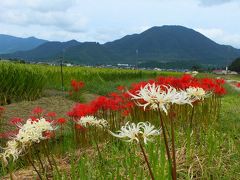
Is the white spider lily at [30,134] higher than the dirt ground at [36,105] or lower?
higher

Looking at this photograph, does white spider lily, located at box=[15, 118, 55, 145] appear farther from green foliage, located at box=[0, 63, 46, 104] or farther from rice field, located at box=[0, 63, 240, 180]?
green foliage, located at box=[0, 63, 46, 104]

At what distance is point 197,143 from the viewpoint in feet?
20.4

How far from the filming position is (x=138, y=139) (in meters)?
2.53

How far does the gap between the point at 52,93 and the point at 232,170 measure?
17088mm

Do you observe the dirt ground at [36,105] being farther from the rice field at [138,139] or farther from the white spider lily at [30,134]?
the white spider lily at [30,134]

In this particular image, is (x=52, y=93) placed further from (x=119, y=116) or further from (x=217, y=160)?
(x=217, y=160)

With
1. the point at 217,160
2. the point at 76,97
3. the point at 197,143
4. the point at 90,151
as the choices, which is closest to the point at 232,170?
the point at 217,160

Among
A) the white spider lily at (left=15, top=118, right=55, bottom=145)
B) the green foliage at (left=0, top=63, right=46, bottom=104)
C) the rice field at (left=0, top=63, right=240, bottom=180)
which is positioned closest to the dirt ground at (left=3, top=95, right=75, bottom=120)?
the green foliage at (left=0, top=63, right=46, bottom=104)

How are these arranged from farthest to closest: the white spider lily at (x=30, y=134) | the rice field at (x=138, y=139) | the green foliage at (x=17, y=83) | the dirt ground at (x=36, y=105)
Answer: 1. the green foliage at (x=17, y=83)
2. the dirt ground at (x=36, y=105)
3. the white spider lily at (x=30, y=134)
4. the rice field at (x=138, y=139)

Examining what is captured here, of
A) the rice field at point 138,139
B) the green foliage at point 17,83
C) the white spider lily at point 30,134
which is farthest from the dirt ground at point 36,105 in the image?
the white spider lily at point 30,134

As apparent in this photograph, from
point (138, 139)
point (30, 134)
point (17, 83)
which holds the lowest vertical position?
point (17, 83)

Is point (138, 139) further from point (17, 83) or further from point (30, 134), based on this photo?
point (17, 83)

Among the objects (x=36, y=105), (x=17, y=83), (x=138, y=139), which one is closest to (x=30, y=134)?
(x=138, y=139)

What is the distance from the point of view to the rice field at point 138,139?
2.66m
